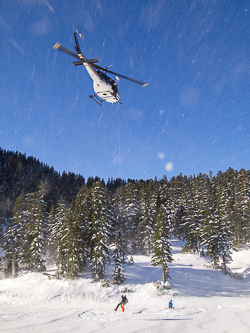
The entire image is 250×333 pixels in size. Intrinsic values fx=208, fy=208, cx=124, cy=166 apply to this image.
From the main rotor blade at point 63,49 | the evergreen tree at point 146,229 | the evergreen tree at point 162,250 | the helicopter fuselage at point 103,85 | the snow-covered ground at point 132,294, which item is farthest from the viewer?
the evergreen tree at point 146,229

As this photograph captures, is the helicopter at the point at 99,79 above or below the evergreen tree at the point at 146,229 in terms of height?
above

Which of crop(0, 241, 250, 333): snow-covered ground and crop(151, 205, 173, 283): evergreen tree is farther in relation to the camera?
crop(151, 205, 173, 283): evergreen tree

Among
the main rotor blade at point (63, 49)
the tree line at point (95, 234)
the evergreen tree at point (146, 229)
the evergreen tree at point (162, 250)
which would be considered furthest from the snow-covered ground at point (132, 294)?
the main rotor blade at point (63, 49)

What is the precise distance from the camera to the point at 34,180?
118 metres

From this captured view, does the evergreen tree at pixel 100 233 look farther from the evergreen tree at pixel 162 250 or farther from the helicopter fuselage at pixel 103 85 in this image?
the helicopter fuselage at pixel 103 85

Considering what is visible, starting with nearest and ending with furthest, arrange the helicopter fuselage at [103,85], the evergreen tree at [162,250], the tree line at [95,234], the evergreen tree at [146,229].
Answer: the helicopter fuselage at [103,85] < the evergreen tree at [162,250] < the tree line at [95,234] < the evergreen tree at [146,229]

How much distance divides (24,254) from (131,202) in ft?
90.7

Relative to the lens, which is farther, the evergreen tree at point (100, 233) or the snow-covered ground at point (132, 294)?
the evergreen tree at point (100, 233)

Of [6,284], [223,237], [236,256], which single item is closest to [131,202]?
[223,237]

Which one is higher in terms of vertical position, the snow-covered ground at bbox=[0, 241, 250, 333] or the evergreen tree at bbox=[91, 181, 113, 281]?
the evergreen tree at bbox=[91, 181, 113, 281]

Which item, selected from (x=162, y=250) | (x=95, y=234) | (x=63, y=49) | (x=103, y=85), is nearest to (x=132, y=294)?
(x=162, y=250)

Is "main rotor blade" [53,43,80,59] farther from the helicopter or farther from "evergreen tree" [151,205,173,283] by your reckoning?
"evergreen tree" [151,205,173,283]

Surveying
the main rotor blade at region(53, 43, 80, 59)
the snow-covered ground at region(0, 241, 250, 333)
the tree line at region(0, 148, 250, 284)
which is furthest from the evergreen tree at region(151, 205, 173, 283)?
the main rotor blade at region(53, 43, 80, 59)

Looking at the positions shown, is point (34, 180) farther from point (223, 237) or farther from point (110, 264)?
point (223, 237)
